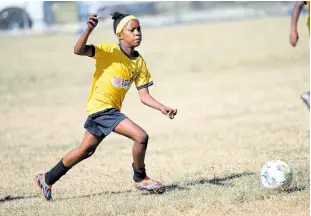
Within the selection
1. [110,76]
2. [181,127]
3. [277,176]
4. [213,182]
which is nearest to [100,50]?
[110,76]

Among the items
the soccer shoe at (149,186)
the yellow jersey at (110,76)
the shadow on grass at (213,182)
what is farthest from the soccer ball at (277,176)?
the yellow jersey at (110,76)

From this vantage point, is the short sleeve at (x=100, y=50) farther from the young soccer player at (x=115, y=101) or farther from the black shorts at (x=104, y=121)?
the black shorts at (x=104, y=121)

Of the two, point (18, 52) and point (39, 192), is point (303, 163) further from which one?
point (18, 52)

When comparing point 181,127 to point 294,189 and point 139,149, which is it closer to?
point 139,149

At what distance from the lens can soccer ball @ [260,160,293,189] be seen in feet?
20.8

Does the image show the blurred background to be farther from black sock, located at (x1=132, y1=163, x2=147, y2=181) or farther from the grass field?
black sock, located at (x1=132, y1=163, x2=147, y2=181)

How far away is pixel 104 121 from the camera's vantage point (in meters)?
6.66

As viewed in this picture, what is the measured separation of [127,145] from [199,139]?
104 centimetres

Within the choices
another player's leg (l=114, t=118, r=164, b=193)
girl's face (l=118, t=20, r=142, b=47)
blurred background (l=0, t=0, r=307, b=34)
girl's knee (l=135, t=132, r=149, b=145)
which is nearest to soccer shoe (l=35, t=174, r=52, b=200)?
another player's leg (l=114, t=118, r=164, b=193)

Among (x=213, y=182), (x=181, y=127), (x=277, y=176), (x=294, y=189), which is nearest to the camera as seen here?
(x=277, y=176)

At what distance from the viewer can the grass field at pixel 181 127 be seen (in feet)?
21.0

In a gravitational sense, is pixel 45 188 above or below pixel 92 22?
below

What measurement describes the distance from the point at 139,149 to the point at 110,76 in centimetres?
72

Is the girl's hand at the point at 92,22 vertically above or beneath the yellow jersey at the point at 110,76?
above
